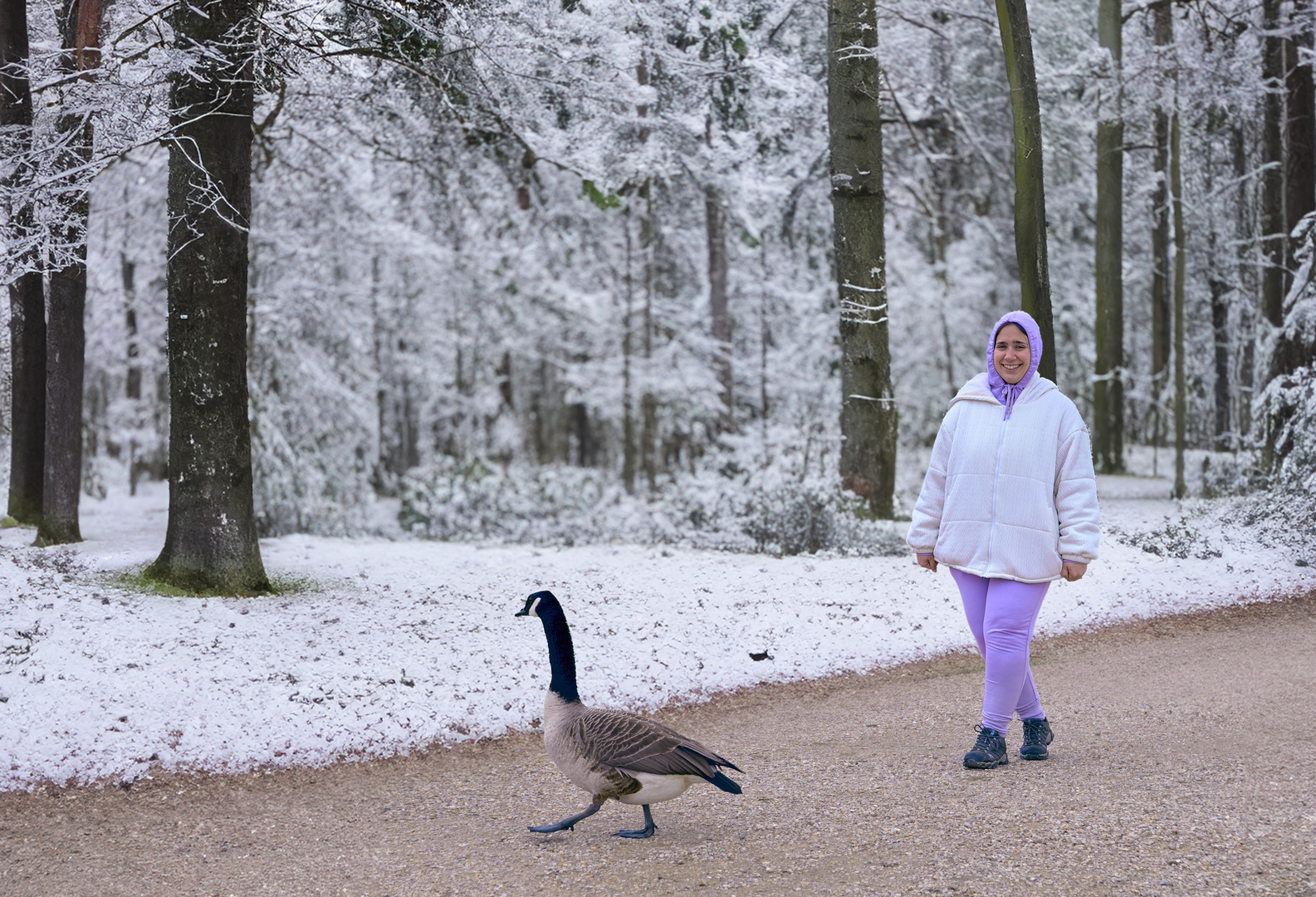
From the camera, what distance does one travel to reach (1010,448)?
4922 millimetres

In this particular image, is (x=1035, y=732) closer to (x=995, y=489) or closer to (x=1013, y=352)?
(x=995, y=489)

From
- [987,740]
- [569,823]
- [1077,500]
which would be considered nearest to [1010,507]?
[1077,500]

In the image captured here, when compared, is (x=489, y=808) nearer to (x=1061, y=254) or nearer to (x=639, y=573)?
(x=639, y=573)

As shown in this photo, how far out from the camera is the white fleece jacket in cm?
481

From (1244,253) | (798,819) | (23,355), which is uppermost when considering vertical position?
(1244,253)

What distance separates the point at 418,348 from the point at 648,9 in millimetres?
23601

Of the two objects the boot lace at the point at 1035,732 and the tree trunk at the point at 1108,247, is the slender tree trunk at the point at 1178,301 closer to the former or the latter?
the tree trunk at the point at 1108,247

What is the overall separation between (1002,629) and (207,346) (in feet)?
20.0

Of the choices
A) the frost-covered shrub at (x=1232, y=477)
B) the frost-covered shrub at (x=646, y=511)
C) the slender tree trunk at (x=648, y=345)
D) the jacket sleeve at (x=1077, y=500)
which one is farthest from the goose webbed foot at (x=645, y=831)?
the slender tree trunk at (x=648, y=345)

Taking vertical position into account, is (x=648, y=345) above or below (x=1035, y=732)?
above

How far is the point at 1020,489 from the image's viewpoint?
4.88 m

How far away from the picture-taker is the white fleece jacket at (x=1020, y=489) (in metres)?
4.81

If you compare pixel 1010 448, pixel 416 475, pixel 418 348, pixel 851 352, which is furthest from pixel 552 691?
pixel 418 348

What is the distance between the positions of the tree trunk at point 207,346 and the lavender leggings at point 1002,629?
5.50m
